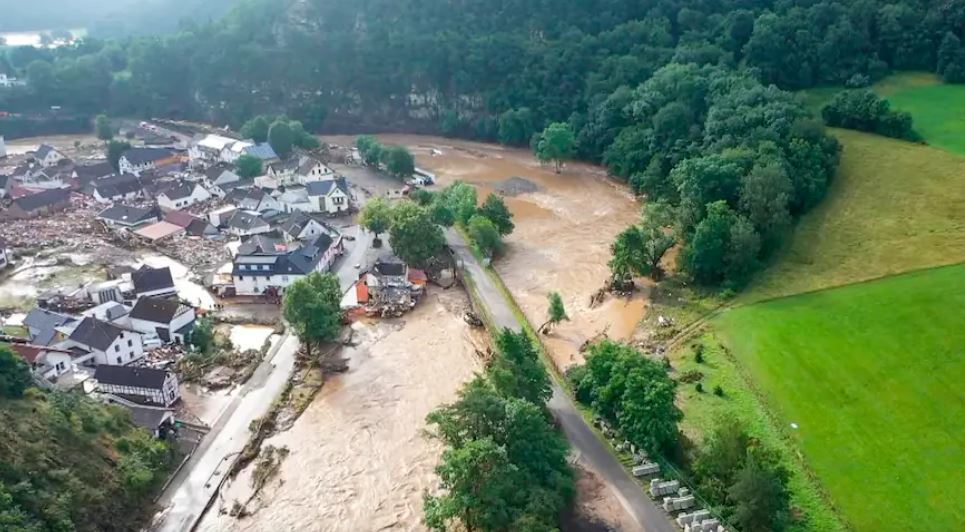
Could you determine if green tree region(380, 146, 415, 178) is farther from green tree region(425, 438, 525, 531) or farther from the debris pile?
green tree region(425, 438, 525, 531)

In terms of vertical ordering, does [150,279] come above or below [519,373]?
below

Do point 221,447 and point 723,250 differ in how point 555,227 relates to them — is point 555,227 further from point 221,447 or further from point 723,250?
point 221,447

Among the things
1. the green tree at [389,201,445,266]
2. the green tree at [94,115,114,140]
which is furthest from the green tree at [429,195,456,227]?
the green tree at [94,115,114,140]

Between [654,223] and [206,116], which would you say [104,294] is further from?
[206,116]

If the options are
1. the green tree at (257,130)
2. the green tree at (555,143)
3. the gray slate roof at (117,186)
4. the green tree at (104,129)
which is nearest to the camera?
the gray slate roof at (117,186)

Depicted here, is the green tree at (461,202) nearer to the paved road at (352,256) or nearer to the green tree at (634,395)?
the paved road at (352,256)

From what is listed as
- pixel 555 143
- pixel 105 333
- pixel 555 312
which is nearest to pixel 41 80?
pixel 555 143

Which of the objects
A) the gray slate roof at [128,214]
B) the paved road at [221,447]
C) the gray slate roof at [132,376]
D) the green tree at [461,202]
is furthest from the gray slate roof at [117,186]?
the gray slate roof at [132,376]
